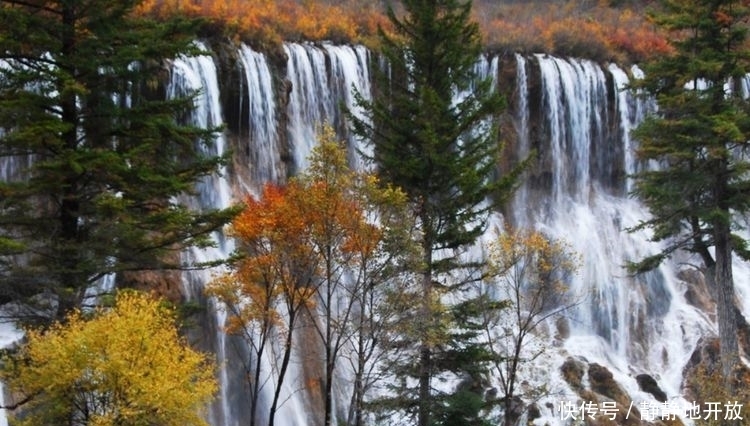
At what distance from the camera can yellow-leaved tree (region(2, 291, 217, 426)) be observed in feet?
37.7

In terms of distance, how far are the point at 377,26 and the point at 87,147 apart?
14.6 meters

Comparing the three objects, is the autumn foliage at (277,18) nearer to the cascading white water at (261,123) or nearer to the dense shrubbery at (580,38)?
the cascading white water at (261,123)

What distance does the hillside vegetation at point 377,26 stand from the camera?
31130 millimetres

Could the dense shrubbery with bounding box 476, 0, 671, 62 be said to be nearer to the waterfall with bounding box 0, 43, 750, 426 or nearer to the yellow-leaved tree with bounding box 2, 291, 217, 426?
the waterfall with bounding box 0, 43, 750, 426

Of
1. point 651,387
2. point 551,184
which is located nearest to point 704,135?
point 651,387

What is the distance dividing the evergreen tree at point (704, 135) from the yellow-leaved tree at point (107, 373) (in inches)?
533

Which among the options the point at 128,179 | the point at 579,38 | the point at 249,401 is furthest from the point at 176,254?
the point at 579,38

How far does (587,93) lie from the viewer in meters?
38.4

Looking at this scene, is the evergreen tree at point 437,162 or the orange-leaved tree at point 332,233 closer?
the orange-leaved tree at point 332,233

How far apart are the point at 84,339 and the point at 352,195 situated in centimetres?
623

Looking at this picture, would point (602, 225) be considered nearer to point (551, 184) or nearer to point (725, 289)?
point (551, 184)

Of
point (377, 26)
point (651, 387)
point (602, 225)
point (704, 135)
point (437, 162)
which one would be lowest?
point (651, 387)

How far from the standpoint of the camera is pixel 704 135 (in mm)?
19484

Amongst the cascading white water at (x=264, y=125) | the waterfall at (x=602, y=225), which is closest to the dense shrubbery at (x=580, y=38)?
the waterfall at (x=602, y=225)
